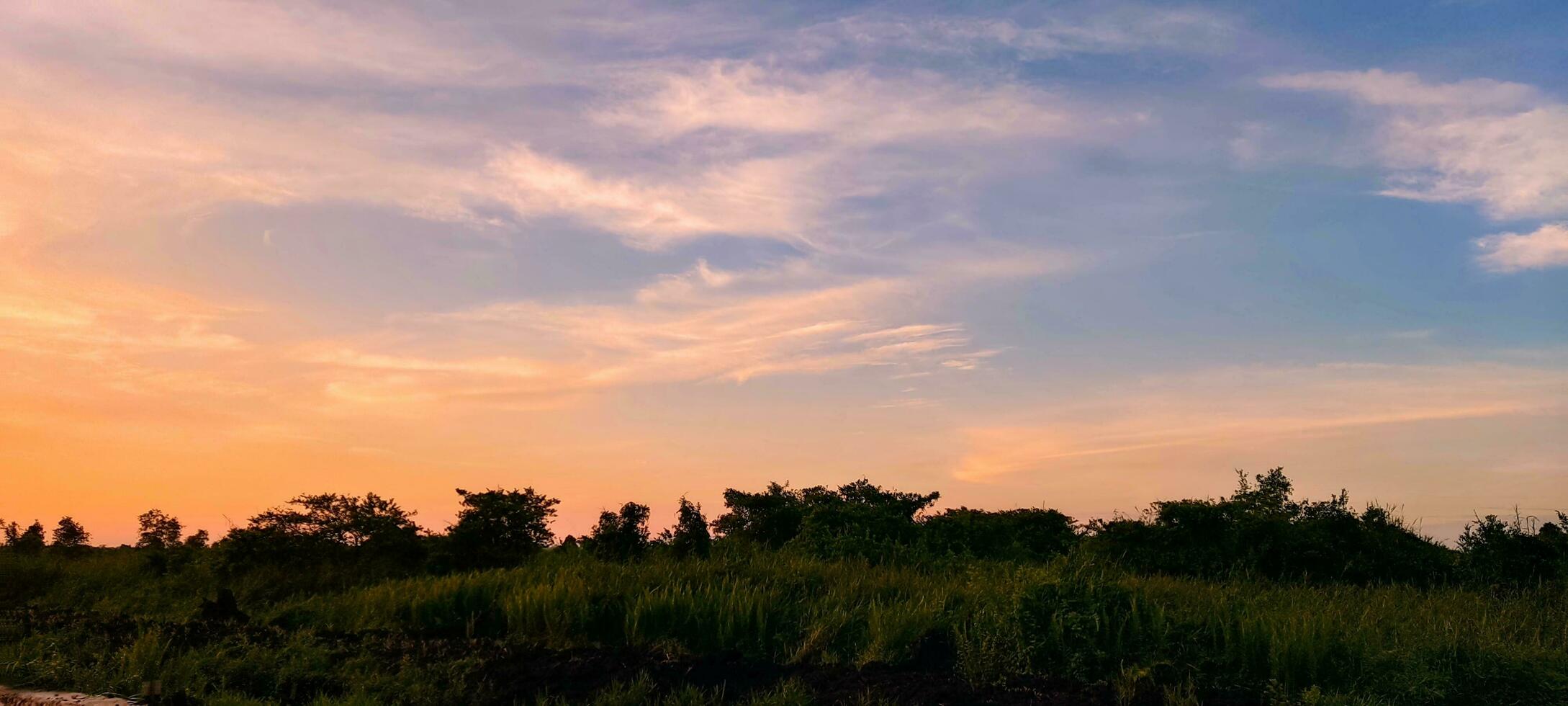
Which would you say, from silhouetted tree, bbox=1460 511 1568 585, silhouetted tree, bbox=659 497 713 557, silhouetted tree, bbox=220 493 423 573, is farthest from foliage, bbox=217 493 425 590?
silhouetted tree, bbox=1460 511 1568 585

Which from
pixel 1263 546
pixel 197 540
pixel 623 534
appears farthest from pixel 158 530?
pixel 1263 546

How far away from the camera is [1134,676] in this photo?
8.97 meters

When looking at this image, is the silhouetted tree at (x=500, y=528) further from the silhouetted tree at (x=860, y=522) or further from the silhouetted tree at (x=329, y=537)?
the silhouetted tree at (x=860, y=522)

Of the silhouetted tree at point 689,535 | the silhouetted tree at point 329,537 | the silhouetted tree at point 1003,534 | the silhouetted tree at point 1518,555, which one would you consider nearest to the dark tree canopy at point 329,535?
the silhouetted tree at point 329,537

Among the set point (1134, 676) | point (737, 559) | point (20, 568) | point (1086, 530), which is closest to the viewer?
point (1134, 676)

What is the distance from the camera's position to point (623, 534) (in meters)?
18.0

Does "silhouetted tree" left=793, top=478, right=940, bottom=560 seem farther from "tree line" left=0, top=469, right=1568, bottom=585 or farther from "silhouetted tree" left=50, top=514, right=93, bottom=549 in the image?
"silhouetted tree" left=50, top=514, right=93, bottom=549

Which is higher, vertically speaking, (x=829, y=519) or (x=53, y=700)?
(x=829, y=519)

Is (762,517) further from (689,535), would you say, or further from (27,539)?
(27,539)

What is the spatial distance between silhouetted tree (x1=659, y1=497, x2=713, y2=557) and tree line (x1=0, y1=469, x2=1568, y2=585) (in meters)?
0.03

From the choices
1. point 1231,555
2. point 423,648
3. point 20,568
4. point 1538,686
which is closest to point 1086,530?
point 1231,555

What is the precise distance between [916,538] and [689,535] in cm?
401

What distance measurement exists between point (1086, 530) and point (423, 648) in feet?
40.5

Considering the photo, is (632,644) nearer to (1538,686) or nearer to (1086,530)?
(1538,686)
